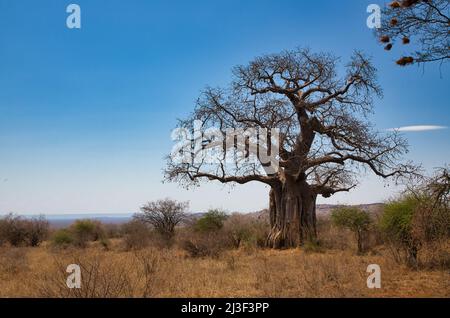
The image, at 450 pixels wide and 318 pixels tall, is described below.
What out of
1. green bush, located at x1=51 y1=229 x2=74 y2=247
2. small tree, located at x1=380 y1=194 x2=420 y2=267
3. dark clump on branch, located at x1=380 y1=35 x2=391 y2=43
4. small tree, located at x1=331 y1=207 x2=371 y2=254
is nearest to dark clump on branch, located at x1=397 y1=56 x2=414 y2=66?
dark clump on branch, located at x1=380 y1=35 x2=391 y2=43

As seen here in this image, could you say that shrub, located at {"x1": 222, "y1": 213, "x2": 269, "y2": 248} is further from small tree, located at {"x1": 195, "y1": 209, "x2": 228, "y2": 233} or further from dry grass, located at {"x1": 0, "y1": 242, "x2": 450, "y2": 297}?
dry grass, located at {"x1": 0, "y1": 242, "x2": 450, "y2": 297}

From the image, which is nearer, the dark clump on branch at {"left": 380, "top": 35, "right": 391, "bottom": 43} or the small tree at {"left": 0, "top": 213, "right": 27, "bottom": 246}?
the dark clump on branch at {"left": 380, "top": 35, "right": 391, "bottom": 43}

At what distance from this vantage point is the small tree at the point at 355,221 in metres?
13.6

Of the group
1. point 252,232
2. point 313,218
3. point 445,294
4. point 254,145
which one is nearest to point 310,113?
point 254,145

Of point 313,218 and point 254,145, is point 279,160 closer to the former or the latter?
point 254,145

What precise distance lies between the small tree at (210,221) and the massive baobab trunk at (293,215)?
4.86 meters

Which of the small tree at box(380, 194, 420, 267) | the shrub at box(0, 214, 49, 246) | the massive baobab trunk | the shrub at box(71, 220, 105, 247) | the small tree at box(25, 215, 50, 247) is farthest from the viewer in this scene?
the small tree at box(25, 215, 50, 247)

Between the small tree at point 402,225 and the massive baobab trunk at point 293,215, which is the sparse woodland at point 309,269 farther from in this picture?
the massive baobab trunk at point 293,215

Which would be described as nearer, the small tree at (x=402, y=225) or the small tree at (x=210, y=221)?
the small tree at (x=402, y=225)

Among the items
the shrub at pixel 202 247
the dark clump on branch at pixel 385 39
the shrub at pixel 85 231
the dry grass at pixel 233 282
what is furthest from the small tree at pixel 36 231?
the dark clump on branch at pixel 385 39

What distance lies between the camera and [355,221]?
14.3 m

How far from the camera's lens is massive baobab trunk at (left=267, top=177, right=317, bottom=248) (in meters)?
15.2

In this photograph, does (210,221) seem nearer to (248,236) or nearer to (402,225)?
(248,236)

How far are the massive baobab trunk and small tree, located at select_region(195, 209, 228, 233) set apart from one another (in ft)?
16.0
